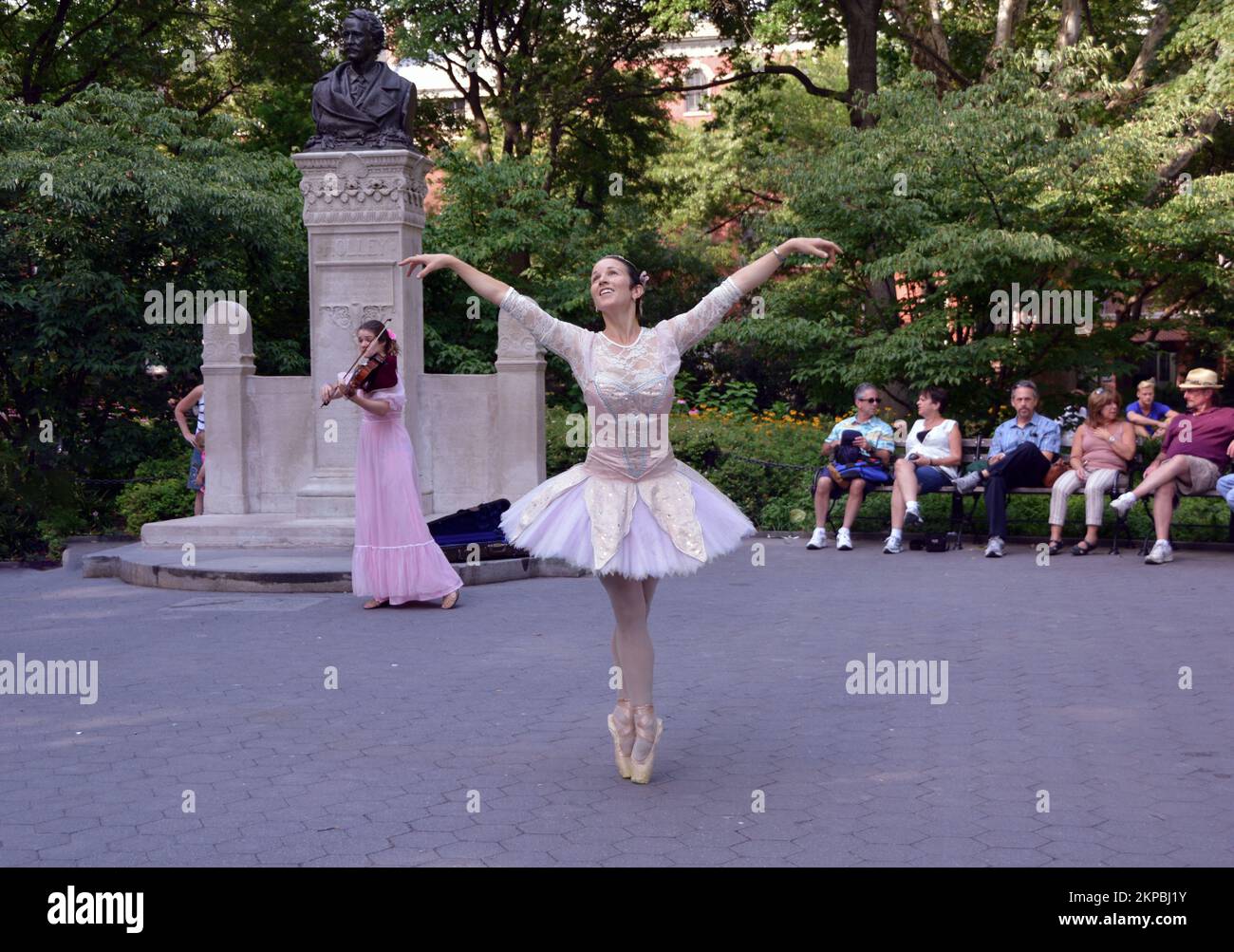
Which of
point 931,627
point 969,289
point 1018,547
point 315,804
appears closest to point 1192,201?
point 969,289

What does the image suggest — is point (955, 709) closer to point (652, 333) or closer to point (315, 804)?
point (652, 333)

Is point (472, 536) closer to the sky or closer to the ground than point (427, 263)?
closer to the ground

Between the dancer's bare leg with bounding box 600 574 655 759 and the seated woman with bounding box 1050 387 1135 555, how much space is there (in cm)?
893

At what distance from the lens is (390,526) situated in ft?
34.6

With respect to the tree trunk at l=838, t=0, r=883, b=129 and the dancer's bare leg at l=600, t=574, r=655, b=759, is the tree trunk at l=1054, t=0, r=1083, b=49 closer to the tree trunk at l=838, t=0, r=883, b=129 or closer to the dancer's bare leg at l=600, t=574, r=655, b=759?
the tree trunk at l=838, t=0, r=883, b=129

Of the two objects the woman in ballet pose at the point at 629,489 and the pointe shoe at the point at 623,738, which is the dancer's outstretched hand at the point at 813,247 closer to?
the woman in ballet pose at the point at 629,489

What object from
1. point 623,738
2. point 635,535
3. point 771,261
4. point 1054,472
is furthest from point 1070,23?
point 623,738

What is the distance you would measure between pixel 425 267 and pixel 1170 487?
958cm

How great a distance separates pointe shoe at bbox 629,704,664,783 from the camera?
5.79 metres

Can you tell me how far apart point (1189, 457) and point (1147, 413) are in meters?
1.77

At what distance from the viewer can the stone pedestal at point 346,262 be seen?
14.2m

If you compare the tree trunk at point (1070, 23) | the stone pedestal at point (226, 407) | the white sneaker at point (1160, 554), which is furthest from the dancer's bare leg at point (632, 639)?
the tree trunk at point (1070, 23)

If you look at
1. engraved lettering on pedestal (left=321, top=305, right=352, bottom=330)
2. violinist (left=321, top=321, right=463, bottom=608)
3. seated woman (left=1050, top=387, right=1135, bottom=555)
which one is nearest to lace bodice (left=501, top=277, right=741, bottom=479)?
violinist (left=321, top=321, right=463, bottom=608)

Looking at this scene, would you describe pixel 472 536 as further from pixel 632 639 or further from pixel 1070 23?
pixel 1070 23
